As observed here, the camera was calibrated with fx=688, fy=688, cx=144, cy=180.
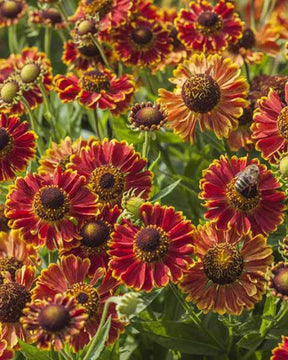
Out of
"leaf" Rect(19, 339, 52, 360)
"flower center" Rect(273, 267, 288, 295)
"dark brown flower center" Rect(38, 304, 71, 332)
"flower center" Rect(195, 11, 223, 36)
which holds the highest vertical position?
"flower center" Rect(195, 11, 223, 36)

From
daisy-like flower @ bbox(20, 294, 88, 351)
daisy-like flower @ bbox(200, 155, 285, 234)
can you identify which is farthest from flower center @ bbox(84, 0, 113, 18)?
daisy-like flower @ bbox(20, 294, 88, 351)

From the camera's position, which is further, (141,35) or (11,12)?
(11,12)

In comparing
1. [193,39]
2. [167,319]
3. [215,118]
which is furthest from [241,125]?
[167,319]

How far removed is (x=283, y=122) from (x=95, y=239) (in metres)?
0.49

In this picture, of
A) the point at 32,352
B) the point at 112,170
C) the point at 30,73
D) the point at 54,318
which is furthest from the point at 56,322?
the point at 30,73

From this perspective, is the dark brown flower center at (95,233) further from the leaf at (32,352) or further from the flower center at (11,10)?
the flower center at (11,10)

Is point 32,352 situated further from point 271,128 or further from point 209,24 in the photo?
point 209,24

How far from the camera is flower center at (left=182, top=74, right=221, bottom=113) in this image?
5.45 ft

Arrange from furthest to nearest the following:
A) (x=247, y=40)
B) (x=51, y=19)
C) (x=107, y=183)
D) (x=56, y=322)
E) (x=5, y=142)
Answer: (x=51, y=19) → (x=247, y=40) → (x=5, y=142) → (x=107, y=183) → (x=56, y=322)

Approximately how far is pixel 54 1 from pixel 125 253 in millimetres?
932

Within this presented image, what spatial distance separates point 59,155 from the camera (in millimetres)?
1675

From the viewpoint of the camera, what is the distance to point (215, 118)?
1673 millimetres

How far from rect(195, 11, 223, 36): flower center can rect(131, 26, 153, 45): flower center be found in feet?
0.48

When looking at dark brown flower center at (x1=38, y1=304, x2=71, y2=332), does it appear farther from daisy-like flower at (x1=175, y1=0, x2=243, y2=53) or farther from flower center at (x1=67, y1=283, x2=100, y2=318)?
daisy-like flower at (x1=175, y1=0, x2=243, y2=53)
